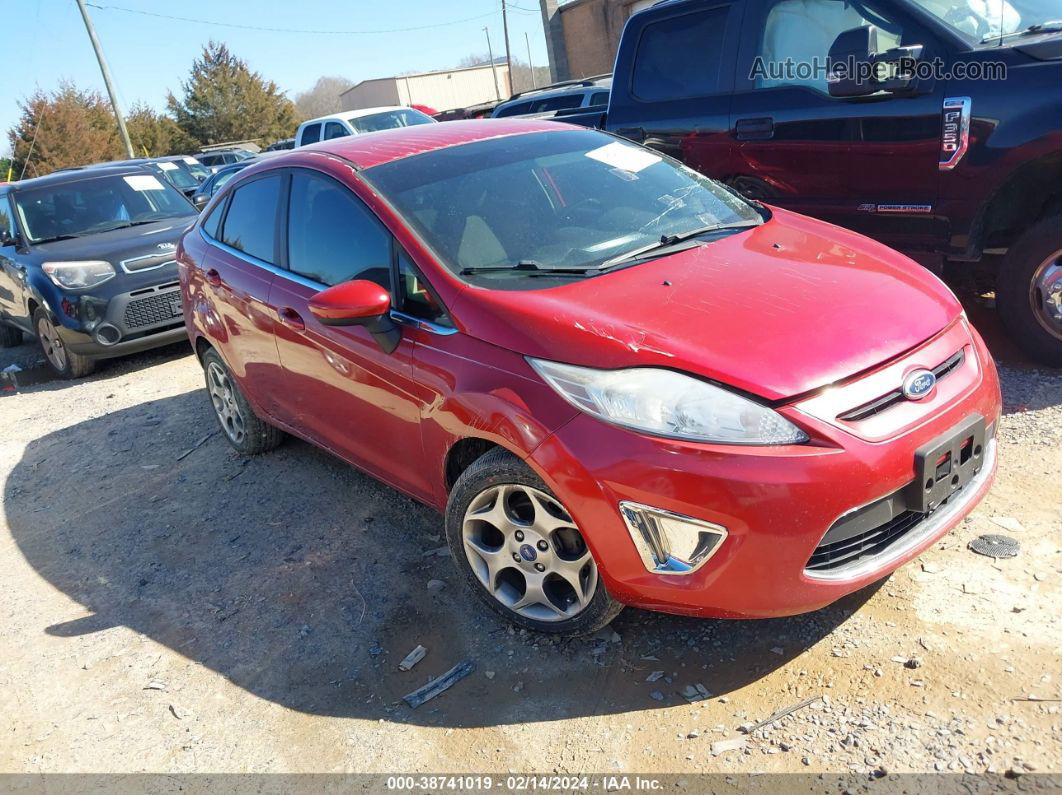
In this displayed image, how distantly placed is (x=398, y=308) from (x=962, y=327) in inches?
81.1

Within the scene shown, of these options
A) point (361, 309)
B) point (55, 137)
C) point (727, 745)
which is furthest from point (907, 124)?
point (55, 137)

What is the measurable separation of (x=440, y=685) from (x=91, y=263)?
630cm

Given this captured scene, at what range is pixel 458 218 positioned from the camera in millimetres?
3291

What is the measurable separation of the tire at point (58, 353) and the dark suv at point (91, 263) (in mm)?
13

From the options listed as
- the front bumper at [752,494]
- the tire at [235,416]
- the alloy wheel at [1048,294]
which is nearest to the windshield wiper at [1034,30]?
the alloy wheel at [1048,294]

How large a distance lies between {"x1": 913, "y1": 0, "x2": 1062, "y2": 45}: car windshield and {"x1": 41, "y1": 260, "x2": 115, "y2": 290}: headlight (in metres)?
Answer: 6.76

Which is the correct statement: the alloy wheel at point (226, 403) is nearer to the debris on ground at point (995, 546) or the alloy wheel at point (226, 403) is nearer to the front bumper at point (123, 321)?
the front bumper at point (123, 321)

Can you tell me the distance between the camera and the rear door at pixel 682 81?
530 centimetres

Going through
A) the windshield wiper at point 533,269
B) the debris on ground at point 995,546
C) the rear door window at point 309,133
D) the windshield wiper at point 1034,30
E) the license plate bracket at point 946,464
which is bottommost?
the debris on ground at point 995,546

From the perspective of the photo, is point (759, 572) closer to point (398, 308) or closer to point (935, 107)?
point (398, 308)

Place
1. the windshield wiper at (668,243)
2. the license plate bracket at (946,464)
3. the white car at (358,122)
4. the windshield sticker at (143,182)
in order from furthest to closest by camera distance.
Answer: the white car at (358,122) < the windshield sticker at (143,182) < the windshield wiper at (668,243) < the license plate bracket at (946,464)

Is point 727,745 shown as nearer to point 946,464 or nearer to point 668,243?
point 946,464

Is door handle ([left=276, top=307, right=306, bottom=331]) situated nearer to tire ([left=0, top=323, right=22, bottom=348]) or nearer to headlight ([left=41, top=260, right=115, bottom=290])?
headlight ([left=41, top=260, right=115, bottom=290])

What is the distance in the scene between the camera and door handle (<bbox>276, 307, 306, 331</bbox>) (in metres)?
3.76
